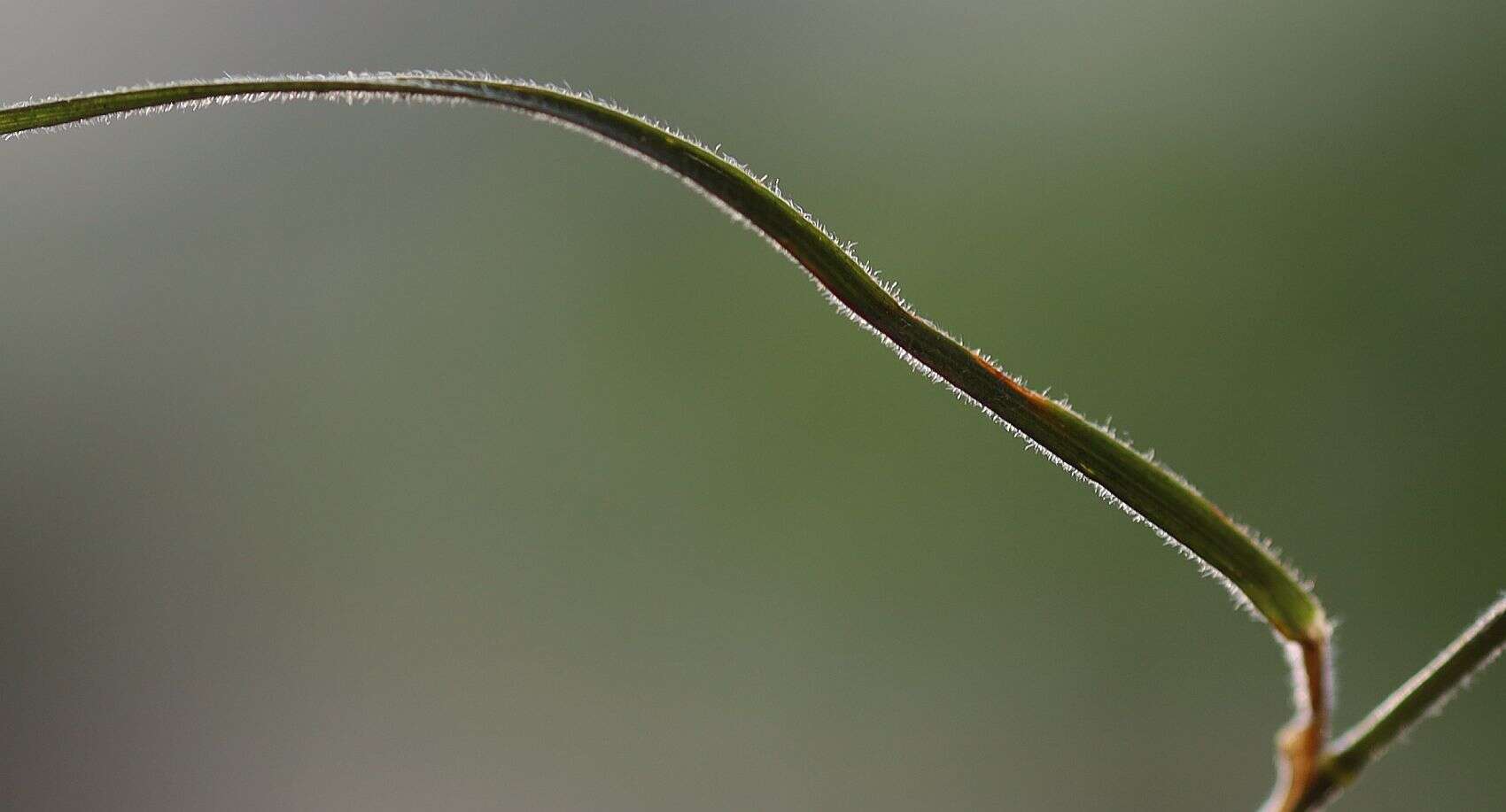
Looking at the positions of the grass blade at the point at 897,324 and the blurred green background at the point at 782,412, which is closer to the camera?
the grass blade at the point at 897,324

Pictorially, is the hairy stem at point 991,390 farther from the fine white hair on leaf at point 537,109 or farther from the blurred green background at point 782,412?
the blurred green background at point 782,412

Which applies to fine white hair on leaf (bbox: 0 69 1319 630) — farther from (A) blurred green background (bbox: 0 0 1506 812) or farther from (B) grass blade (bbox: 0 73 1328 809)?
(A) blurred green background (bbox: 0 0 1506 812)

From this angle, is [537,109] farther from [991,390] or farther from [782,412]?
[782,412]

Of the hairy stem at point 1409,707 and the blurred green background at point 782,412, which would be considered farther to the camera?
the blurred green background at point 782,412

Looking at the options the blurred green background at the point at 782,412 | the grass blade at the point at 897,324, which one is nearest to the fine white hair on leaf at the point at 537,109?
the grass blade at the point at 897,324

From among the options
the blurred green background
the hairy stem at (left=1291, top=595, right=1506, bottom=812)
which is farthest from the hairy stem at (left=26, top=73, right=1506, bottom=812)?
the blurred green background

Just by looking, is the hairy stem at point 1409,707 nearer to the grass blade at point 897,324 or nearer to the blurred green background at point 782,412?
the grass blade at point 897,324

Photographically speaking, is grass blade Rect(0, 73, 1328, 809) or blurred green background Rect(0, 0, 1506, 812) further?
blurred green background Rect(0, 0, 1506, 812)

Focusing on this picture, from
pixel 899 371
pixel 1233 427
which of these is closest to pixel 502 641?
pixel 899 371

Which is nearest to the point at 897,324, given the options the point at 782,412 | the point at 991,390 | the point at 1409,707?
the point at 991,390
